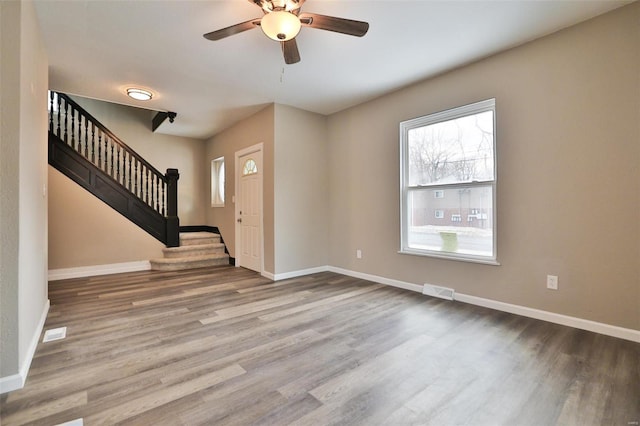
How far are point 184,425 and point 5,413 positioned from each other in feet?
3.20

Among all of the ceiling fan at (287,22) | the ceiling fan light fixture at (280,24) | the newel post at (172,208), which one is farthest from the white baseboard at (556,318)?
the newel post at (172,208)

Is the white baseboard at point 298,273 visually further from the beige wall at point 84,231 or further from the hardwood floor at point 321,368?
the beige wall at point 84,231

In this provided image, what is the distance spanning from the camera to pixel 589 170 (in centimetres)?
249

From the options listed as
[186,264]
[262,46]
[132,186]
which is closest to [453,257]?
[262,46]

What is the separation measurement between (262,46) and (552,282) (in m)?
3.61

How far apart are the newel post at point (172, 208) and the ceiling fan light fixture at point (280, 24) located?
412 centimetres

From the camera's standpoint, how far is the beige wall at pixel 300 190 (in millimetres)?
4449

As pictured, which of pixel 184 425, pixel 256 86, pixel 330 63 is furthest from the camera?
pixel 256 86

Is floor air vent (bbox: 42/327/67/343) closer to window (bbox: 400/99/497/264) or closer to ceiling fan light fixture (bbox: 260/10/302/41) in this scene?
ceiling fan light fixture (bbox: 260/10/302/41)

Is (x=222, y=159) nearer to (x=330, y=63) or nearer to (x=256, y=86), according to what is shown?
(x=256, y=86)

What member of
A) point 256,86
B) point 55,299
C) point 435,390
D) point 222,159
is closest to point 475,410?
point 435,390

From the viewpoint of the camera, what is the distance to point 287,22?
2.05m

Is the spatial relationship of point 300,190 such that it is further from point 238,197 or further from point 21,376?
point 21,376

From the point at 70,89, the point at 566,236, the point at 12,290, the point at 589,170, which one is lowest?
the point at 12,290
